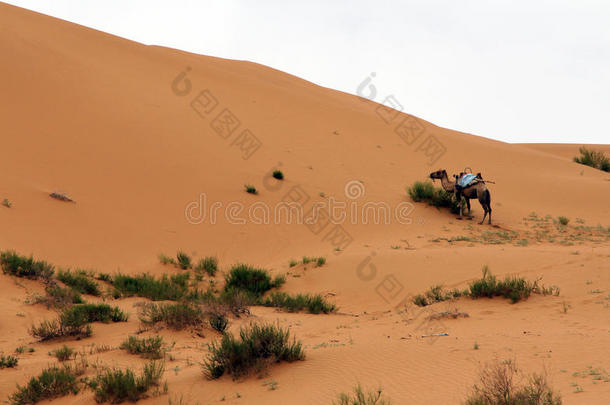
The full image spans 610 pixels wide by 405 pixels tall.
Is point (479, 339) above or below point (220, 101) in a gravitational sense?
below

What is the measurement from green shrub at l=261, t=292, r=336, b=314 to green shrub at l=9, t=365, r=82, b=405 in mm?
5165

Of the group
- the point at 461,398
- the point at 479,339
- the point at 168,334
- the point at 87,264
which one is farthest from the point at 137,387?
the point at 87,264

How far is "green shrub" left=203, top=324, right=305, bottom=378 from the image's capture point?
5.79 meters

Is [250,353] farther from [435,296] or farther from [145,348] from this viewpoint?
[435,296]

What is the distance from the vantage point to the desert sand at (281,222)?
19.5 ft

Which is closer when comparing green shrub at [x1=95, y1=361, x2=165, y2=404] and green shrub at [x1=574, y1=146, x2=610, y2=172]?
green shrub at [x1=95, y1=361, x2=165, y2=404]

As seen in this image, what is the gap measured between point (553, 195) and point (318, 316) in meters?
16.6

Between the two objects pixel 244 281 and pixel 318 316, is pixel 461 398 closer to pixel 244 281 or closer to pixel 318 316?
pixel 318 316

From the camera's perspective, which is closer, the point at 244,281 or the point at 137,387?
the point at 137,387

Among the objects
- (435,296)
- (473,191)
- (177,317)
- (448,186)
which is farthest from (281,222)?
(177,317)

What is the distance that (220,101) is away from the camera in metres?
Answer: 24.9

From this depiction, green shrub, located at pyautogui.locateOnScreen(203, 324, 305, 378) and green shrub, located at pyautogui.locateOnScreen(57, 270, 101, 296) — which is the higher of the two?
green shrub, located at pyautogui.locateOnScreen(203, 324, 305, 378)

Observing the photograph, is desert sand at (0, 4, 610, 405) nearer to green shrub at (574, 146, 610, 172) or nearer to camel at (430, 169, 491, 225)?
camel at (430, 169, 491, 225)

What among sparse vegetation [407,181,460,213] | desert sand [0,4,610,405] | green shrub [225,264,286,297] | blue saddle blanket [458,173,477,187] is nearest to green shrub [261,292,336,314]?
desert sand [0,4,610,405]
